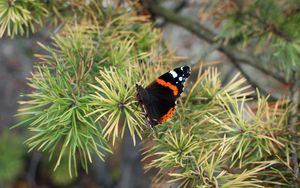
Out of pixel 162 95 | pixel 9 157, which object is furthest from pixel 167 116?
pixel 9 157

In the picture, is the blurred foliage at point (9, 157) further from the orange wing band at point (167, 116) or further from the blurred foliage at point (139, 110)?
the orange wing band at point (167, 116)

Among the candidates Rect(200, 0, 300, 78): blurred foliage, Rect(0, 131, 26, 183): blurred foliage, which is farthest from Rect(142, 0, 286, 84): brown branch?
Rect(0, 131, 26, 183): blurred foliage

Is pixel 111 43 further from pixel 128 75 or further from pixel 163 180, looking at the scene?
pixel 163 180

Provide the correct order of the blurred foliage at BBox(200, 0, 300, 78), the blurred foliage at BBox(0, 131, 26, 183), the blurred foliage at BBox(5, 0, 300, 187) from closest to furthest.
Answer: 1. the blurred foliage at BBox(5, 0, 300, 187)
2. the blurred foliage at BBox(200, 0, 300, 78)
3. the blurred foliage at BBox(0, 131, 26, 183)

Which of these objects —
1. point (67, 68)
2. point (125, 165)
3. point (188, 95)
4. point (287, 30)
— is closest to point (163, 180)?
point (188, 95)

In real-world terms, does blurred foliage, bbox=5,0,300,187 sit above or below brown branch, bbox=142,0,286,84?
below

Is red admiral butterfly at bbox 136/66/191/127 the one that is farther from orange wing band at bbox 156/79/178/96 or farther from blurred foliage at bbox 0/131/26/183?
blurred foliage at bbox 0/131/26/183
